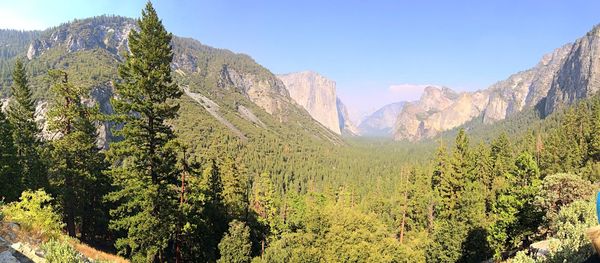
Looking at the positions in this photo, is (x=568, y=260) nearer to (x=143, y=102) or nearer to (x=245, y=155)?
(x=143, y=102)

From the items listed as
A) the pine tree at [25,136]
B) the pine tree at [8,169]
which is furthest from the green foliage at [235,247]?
the pine tree at [25,136]

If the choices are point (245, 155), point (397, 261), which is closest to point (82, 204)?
point (397, 261)

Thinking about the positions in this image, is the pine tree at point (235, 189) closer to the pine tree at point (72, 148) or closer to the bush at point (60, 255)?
the pine tree at point (72, 148)

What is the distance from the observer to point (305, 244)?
108 ft

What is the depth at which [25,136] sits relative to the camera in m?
40.1

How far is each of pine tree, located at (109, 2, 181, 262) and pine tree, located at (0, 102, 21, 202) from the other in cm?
2045

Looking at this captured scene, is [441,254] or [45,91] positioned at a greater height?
[45,91]

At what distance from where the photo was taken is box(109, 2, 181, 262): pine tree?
18.8 meters

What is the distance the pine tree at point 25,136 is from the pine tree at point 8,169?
2.01 metres

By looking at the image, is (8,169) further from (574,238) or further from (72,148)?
(574,238)

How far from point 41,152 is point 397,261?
3839 centimetres

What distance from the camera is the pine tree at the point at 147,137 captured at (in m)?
18.8

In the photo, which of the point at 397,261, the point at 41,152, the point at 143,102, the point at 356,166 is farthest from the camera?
the point at 356,166

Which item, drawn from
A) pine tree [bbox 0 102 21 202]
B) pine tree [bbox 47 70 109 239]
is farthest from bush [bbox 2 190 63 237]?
pine tree [bbox 0 102 21 202]
